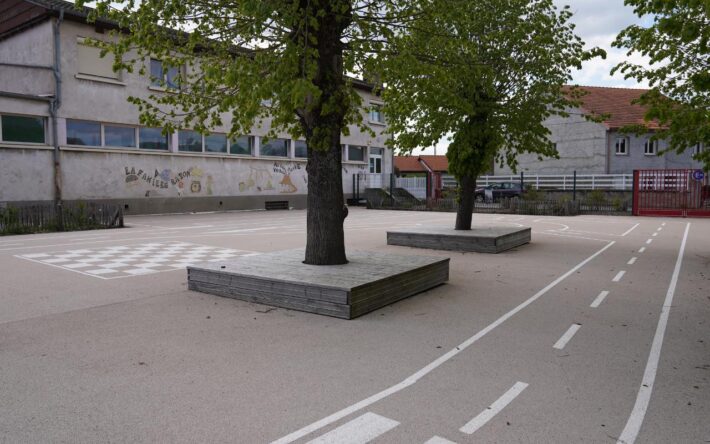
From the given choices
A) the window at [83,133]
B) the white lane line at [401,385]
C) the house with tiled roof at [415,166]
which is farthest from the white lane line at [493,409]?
the house with tiled roof at [415,166]

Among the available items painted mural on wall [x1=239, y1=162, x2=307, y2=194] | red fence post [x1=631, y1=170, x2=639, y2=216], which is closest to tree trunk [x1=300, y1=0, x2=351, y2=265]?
painted mural on wall [x1=239, y1=162, x2=307, y2=194]

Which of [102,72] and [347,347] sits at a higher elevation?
[102,72]

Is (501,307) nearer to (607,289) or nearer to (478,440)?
(607,289)

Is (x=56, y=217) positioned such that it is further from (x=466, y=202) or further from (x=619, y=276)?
(x=619, y=276)

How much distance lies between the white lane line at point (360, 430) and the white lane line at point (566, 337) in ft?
7.89

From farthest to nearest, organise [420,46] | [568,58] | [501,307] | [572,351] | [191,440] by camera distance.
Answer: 1. [568,58]
2. [420,46]
3. [501,307]
4. [572,351]
5. [191,440]

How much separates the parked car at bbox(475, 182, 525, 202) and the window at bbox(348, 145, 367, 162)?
8.97 m

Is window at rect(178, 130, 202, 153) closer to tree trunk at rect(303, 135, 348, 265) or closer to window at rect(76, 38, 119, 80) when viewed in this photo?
window at rect(76, 38, 119, 80)

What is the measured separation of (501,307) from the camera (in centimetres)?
687

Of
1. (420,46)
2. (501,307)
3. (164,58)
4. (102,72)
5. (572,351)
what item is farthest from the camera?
(102,72)

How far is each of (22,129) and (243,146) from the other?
10692mm

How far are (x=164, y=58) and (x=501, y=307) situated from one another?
234 inches

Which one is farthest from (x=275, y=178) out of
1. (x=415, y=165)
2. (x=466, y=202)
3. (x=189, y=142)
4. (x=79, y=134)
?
(x=415, y=165)

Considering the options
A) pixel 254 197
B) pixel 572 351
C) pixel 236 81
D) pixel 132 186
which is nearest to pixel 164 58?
pixel 236 81
